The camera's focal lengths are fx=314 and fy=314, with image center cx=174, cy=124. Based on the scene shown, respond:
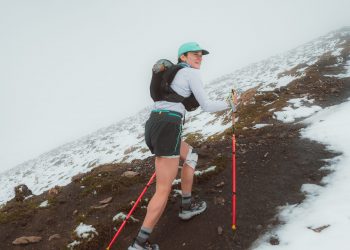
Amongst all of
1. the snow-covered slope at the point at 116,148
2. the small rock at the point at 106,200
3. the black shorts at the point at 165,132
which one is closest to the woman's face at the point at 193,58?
the black shorts at the point at 165,132

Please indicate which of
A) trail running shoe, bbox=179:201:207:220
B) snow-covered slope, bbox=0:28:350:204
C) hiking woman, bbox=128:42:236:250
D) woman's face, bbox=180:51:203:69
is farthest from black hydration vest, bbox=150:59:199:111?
snow-covered slope, bbox=0:28:350:204

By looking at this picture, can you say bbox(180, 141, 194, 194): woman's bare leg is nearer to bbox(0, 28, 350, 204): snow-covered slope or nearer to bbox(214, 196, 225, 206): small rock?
bbox(214, 196, 225, 206): small rock

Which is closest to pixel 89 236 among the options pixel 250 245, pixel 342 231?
pixel 250 245

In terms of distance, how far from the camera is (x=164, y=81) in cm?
544

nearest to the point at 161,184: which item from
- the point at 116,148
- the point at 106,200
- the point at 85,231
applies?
the point at 85,231

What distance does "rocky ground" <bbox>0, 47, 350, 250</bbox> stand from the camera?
6023 mm

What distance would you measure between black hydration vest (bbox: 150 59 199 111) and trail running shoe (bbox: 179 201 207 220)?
2.37 m

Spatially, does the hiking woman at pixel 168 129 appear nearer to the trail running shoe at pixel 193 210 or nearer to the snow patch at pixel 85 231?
the trail running shoe at pixel 193 210

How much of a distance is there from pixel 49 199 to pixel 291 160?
700cm

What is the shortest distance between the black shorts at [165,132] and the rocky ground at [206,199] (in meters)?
1.83

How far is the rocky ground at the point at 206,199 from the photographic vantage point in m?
6.02

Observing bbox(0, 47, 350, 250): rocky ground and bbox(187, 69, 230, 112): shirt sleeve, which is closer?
bbox(187, 69, 230, 112): shirt sleeve

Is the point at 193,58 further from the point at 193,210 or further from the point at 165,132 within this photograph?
the point at 193,210

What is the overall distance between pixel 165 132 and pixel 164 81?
34.8 inches
